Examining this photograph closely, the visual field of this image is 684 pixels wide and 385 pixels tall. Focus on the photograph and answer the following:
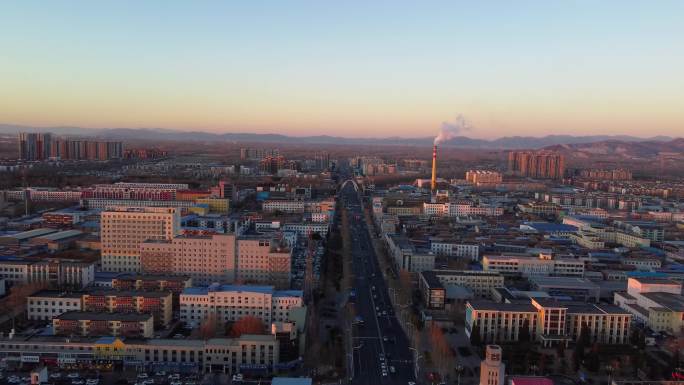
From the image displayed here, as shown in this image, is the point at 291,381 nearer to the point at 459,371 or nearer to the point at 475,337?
the point at 459,371

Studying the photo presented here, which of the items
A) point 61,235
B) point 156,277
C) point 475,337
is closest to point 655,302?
point 475,337

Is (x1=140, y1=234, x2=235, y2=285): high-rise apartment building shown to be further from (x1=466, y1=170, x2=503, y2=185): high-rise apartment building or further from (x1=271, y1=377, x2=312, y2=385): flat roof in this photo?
(x1=466, y1=170, x2=503, y2=185): high-rise apartment building

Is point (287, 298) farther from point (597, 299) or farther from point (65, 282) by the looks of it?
point (597, 299)

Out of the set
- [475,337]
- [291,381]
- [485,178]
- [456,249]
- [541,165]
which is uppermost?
[541,165]

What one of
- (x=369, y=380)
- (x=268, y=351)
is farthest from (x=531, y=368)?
(x=268, y=351)

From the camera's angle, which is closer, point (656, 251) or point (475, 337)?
point (475, 337)

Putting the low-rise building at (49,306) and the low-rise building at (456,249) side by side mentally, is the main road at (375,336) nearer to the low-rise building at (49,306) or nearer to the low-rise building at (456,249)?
the low-rise building at (456,249)
